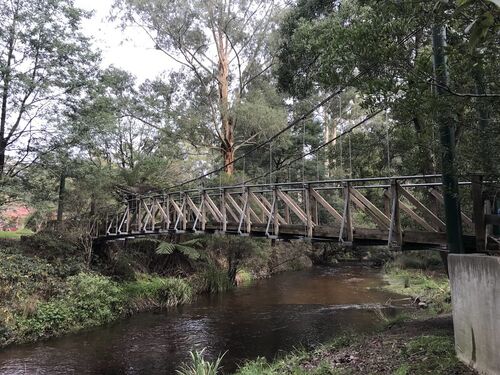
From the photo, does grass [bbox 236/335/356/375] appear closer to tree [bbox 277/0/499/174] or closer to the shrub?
tree [bbox 277/0/499/174]

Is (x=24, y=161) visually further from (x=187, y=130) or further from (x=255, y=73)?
(x=255, y=73)

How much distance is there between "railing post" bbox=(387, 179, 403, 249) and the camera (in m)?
5.23

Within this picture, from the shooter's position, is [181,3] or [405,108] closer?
[405,108]

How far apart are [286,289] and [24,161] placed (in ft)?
30.3

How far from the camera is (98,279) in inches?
443

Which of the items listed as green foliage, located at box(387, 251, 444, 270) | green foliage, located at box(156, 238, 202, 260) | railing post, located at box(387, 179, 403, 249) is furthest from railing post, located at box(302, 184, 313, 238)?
green foliage, located at box(387, 251, 444, 270)

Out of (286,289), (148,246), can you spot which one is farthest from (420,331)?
(148,246)

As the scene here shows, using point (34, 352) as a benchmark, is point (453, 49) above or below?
above

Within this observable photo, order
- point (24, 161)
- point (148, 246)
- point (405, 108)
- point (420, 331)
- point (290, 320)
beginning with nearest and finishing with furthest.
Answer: point (405, 108), point (420, 331), point (290, 320), point (24, 161), point (148, 246)

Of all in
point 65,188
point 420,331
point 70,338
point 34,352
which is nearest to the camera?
point 420,331

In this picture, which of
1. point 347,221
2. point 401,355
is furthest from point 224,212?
point 401,355

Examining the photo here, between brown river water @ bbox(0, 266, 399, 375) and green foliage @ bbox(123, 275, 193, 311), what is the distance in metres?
0.47

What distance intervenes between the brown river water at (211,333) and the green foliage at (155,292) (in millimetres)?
471

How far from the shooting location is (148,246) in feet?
48.4
